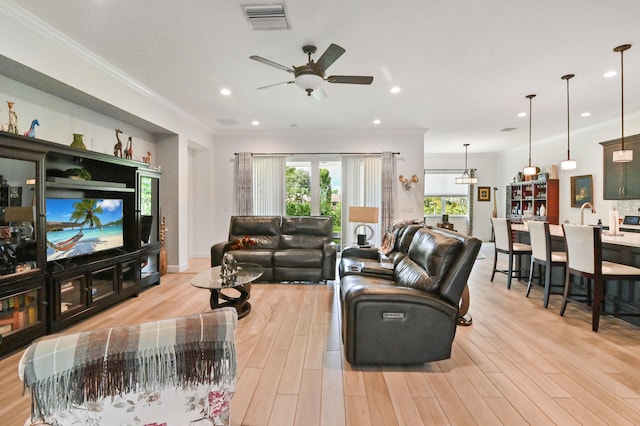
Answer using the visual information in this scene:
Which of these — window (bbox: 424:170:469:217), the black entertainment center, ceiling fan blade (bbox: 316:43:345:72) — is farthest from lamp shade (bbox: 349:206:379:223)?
window (bbox: 424:170:469:217)

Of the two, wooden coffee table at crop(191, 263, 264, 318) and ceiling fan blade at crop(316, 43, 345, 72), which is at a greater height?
ceiling fan blade at crop(316, 43, 345, 72)

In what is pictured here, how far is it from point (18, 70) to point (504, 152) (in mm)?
10505

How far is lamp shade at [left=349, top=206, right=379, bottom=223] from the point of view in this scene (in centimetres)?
513

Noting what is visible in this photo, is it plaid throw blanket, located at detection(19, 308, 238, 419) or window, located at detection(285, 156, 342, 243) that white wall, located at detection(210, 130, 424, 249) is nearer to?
window, located at detection(285, 156, 342, 243)

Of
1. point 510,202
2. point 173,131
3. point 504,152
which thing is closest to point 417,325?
point 173,131

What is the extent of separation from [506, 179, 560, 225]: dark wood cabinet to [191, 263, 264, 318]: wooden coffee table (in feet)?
23.3

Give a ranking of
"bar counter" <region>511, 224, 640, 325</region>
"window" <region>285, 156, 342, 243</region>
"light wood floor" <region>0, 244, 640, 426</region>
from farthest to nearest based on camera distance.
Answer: "window" <region>285, 156, 342, 243</region> → "bar counter" <region>511, 224, 640, 325</region> → "light wood floor" <region>0, 244, 640, 426</region>

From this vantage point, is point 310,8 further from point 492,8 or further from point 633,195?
point 633,195

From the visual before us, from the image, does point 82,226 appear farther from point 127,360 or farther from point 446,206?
point 446,206

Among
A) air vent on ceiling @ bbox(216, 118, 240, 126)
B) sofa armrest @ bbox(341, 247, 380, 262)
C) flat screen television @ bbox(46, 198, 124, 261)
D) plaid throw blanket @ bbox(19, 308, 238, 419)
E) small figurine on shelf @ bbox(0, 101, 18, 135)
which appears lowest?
sofa armrest @ bbox(341, 247, 380, 262)

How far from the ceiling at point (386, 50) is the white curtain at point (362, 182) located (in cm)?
159

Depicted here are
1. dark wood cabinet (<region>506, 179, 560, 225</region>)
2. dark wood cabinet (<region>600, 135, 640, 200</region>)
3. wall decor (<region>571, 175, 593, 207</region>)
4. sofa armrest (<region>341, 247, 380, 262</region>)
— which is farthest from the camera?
dark wood cabinet (<region>506, 179, 560, 225</region>)

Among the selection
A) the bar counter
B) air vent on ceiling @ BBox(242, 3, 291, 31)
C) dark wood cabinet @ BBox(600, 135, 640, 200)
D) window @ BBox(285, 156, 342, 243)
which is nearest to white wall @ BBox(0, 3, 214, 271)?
air vent on ceiling @ BBox(242, 3, 291, 31)

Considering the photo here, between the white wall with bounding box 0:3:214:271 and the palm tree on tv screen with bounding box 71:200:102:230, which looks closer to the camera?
the white wall with bounding box 0:3:214:271
